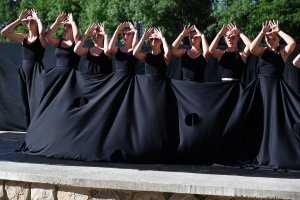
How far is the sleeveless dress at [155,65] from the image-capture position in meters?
6.80

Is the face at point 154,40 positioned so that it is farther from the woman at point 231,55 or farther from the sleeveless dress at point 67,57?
the sleeveless dress at point 67,57

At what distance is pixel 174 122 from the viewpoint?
672cm

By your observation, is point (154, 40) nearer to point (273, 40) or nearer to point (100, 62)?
point (100, 62)

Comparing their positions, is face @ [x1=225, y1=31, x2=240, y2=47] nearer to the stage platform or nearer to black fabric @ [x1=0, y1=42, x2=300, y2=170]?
black fabric @ [x1=0, y1=42, x2=300, y2=170]

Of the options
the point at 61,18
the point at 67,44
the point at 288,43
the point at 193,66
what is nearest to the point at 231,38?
the point at 193,66

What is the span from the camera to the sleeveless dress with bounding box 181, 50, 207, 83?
704cm

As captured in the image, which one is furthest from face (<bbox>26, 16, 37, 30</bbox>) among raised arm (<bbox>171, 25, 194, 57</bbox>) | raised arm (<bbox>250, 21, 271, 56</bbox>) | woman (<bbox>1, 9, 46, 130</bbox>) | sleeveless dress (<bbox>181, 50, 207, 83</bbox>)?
raised arm (<bbox>250, 21, 271, 56</bbox>)

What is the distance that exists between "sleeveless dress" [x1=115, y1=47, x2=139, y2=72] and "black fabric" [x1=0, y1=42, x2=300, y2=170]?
0.41 feet

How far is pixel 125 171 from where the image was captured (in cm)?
565

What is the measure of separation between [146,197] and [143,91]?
1.96 m

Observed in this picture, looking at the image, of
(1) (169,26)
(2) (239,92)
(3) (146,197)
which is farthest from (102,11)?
(3) (146,197)

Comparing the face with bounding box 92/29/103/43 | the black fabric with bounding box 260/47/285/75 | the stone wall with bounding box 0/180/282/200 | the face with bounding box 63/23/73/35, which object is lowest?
the stone wall with bounding box 0/180/282/200

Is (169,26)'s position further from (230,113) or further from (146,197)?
(146,197)

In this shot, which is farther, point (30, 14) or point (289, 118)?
point (30, 14)
